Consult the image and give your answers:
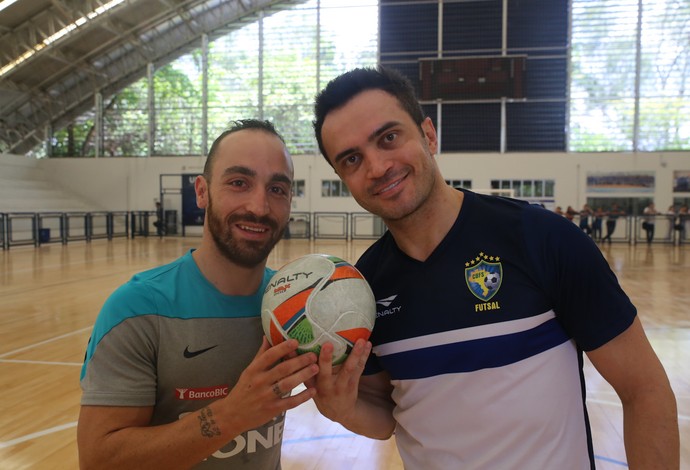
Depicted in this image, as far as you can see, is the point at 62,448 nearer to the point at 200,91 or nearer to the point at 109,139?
the point at 200,91

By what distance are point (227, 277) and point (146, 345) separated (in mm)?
283

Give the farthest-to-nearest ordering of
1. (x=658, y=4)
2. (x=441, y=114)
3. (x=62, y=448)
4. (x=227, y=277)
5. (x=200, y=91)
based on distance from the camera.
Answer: (x=200, y=91)
(x=441, y=114)
(x=658, y=4)
(x=62, y=448)
(x=227, y=277)

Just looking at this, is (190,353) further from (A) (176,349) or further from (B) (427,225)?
(B) (427,225)

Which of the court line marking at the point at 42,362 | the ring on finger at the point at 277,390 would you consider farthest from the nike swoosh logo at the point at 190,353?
the court line marking at the point at 42,362

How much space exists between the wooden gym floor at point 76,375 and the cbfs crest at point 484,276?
5.68 feet

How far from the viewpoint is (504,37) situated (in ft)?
62.9

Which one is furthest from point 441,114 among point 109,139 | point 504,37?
point 109,139

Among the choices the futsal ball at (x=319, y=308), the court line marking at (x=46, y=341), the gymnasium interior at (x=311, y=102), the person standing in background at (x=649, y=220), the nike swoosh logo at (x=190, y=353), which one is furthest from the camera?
the gymnasium interior at (x=311, y=102)

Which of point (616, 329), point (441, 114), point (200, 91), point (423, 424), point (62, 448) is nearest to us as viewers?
point (616, 329)

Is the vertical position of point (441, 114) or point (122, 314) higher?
point (441, 114)

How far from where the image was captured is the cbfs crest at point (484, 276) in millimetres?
1251

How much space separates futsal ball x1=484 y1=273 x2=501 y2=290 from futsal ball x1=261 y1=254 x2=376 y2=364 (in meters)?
0.29

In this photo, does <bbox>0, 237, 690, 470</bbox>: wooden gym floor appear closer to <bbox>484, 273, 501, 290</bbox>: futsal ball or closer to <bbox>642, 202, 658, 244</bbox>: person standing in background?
<bbox>484, 273, 501, 290</bbox>: futsal ball

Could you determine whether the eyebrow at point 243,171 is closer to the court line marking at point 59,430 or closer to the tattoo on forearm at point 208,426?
the tattoo on forearm at point 208,426
